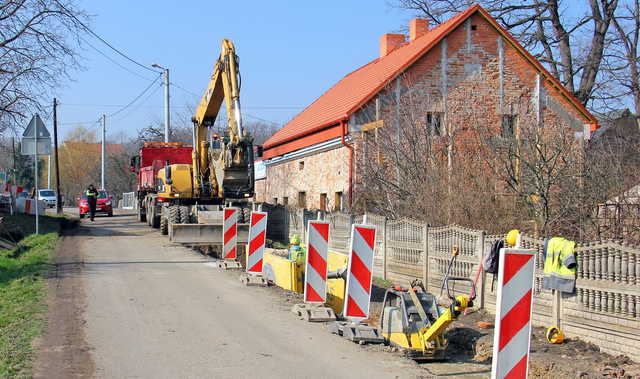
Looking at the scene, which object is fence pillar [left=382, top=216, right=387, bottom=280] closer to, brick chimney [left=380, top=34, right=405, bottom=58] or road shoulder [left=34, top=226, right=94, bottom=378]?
road shoulder [left=34, top=226, right=94, bottom=378]

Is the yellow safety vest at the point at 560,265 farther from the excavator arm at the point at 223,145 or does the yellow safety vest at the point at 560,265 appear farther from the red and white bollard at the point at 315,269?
the excavator arm at the point at 223,145

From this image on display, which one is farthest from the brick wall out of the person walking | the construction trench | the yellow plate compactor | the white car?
the white car

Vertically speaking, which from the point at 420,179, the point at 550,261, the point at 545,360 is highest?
the point at 420,179

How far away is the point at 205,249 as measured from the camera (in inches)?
856

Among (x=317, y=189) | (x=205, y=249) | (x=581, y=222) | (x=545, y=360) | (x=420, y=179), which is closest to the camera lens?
(x=545, y=360)

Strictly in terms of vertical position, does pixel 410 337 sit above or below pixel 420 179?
below

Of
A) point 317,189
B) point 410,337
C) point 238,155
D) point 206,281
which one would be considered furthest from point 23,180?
point 410,337

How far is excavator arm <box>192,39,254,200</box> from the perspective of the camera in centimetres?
1977

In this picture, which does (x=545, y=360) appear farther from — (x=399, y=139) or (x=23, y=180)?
(x=23, y=180)

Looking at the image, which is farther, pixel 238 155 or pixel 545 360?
pixel 238 155

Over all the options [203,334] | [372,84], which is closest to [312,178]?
[372,84]

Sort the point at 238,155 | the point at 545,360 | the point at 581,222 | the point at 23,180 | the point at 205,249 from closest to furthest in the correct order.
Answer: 1. the point at 545,360
2. the point at 581,222
3. the point at 238,155
4. the point at 205,249
5. the point at 23,180

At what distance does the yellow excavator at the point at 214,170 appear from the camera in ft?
65.6

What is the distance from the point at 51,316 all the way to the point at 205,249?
11.9 metres
